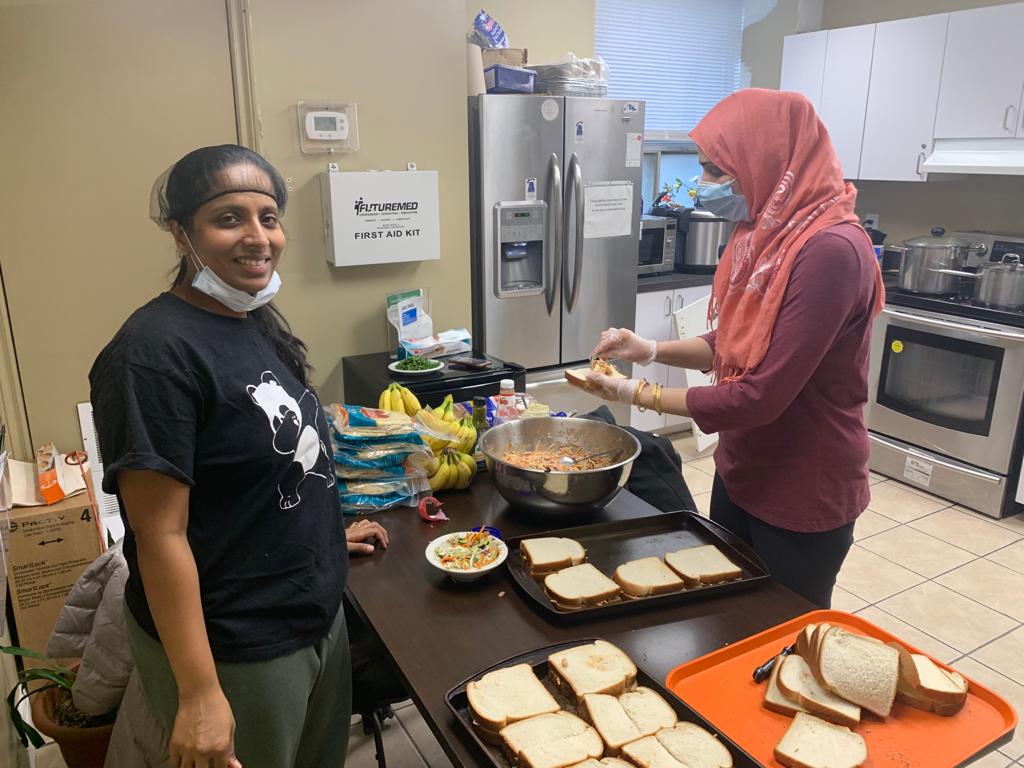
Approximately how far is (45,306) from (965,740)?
2660 millimetres

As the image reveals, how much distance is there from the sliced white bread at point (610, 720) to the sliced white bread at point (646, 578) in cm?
28

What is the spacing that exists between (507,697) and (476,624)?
23 centimetres

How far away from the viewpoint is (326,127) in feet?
9.07

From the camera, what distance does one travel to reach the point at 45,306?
96.0 inches

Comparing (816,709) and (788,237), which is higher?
(788,237)

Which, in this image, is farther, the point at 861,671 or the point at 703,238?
the point at 703,238

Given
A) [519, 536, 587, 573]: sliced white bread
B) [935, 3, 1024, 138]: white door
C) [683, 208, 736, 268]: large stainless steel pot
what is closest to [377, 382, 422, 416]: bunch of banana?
[519, 536, 587, 573]: sliced white bread

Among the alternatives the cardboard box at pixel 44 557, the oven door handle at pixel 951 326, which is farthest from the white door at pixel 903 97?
the cardboard box at pixel 44 557

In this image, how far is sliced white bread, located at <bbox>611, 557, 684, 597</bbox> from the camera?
4.51 feet

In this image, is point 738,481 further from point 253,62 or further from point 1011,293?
point 1011,293

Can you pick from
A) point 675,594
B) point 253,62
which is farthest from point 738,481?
point 253,62

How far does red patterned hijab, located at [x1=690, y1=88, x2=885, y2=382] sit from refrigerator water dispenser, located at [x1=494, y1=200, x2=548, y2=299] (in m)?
1.67

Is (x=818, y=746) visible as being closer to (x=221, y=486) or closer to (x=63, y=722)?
(x=221, y=486)

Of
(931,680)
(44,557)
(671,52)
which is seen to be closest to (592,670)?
(931,680)
